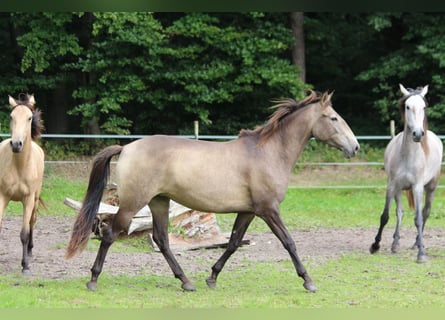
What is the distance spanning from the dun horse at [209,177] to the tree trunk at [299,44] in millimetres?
12913

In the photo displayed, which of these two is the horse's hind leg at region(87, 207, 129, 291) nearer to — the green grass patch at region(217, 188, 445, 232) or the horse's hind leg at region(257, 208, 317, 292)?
the horse's hind leg at region(257, 208, 317, 292)

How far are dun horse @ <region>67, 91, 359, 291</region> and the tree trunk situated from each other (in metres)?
12.9

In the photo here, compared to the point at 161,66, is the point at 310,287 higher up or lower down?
lower down

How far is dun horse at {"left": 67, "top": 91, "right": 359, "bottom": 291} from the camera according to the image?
582 cm

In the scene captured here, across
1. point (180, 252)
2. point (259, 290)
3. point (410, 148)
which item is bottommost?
point (180, 252)

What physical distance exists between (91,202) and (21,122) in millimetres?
1042

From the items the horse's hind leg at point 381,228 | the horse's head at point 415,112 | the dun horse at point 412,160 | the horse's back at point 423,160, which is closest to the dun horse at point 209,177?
the horse's head at point 415,112

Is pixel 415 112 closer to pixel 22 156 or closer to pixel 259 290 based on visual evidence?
pixel 259 290

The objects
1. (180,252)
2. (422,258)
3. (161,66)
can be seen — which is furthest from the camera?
(161,66)

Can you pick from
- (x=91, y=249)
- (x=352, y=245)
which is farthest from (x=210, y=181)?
(x=352, y=245)

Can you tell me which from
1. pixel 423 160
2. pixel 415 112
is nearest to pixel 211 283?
pixel 415 112

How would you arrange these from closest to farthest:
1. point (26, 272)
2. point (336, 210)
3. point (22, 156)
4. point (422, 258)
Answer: point (26, 272), point (22, 156), point (422, 258), point (336, 210)

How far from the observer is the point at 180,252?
8.18 meters

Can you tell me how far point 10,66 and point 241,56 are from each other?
21.7 feet
